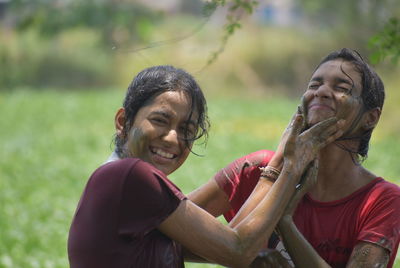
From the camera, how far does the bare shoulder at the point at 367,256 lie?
304 cm

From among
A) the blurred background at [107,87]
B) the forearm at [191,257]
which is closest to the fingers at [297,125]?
the forearm at [191,257]

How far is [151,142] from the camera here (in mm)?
2961

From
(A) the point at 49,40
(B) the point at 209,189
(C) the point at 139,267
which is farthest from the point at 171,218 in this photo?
(A) the point at 49,40

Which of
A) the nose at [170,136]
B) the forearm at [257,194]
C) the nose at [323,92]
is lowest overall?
the forearm at [257,194]

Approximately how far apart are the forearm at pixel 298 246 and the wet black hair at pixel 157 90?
1.67 feet

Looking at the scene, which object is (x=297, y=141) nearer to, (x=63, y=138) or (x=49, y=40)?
(x=63, y=138)

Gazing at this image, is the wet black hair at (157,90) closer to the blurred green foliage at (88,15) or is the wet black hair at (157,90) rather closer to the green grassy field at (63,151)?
the green grassy field at (63,151)

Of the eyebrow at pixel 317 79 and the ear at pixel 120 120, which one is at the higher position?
the eyebrow at pixel 317 79

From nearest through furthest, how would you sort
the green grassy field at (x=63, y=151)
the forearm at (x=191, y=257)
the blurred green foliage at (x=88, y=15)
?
the forearm at (x=191, y=257) < the green grassy field at (x=63, y=151) < the blurred green foliage at (x=88, y=15)

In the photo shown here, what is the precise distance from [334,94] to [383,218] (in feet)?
1.88

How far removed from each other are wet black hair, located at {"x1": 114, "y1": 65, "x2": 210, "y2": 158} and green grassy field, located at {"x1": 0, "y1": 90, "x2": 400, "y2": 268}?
367 cm

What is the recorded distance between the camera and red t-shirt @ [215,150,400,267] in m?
3.08

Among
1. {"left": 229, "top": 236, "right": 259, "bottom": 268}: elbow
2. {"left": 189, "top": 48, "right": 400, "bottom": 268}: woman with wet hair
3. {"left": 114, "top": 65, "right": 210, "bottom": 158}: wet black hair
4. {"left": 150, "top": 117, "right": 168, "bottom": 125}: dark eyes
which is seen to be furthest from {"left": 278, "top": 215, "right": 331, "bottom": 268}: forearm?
{"left": 150, "top": 117, "right": 168, "bottom": 125}: dark eyes

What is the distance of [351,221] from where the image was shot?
10.4ft
